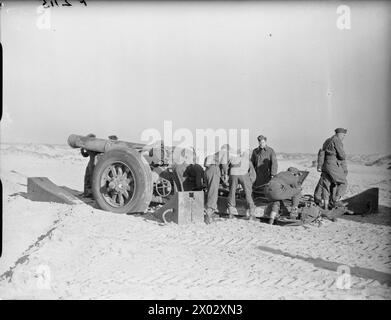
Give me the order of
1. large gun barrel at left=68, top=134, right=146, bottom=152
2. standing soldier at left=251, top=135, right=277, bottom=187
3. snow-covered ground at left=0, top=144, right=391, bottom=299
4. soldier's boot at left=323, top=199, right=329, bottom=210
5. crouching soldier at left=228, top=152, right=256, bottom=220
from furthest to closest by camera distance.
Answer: standing soldier at left=251, top=135, right=277, bottom=187
large gun barrel at left=68, top=134, right=146, bottom=152
soldier's boot at left=323, top=199, right=329, bottom=210
crouching soldier at left=228, top=152, right=256, bottom=220
snow-covered ground at left=0, top=144, right=391, bottom=299

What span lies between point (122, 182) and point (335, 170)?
4147 millimetres

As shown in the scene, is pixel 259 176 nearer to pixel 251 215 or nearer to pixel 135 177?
pixel 251 215

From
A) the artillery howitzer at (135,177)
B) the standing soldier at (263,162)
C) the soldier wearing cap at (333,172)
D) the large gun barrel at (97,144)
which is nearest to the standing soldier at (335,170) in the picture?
the soldier wearing cap at (333,172)

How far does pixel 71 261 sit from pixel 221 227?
9.82 ft

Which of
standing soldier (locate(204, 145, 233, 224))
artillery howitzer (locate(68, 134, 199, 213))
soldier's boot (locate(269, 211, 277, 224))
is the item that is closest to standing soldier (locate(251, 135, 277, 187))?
standing soldier (locate(204, 145, 233, 224))

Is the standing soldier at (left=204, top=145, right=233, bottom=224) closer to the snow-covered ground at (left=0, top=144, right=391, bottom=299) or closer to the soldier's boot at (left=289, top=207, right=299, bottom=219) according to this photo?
the snow-covered ground at (left=0, top=144, right=391, bottom=299)

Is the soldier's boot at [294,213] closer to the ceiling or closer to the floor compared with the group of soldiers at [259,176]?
closer to the floor

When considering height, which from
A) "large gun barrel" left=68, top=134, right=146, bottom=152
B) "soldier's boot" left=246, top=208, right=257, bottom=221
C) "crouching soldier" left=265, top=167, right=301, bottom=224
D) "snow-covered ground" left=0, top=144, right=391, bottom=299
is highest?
"large gun barrel" left=68, top=134, right=146, bottom=152

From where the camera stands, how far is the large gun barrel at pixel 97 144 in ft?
33.5

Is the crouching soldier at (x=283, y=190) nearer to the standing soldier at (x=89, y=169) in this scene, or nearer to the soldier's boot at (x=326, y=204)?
the soldier's boot at (x=326, y=204)

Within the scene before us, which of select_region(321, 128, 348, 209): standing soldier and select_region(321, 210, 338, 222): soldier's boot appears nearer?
select_region(321, 210, 338, 222): soldier's boot

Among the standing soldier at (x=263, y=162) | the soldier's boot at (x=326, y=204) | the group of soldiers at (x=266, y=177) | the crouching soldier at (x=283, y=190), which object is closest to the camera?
the crouching soldier at (x=283, y=190)

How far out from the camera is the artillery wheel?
30.1 feet

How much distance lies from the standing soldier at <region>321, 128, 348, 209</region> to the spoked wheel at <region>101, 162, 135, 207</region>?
3.81 meters
